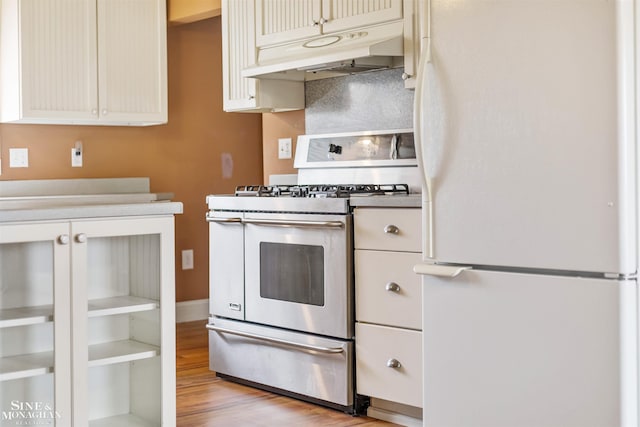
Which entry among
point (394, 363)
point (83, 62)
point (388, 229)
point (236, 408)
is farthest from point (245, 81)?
point (394, 363)

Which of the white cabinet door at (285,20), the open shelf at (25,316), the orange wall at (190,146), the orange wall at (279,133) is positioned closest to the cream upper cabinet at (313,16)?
the white cabinet door at (285,20)

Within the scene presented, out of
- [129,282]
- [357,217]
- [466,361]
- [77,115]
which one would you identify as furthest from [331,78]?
[466,361]

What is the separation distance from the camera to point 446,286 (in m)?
2.50

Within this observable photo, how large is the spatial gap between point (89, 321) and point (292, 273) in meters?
1.00

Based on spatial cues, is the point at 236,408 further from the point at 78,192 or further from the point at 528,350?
the point at 78,192

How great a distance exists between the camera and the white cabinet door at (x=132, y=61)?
463 cm

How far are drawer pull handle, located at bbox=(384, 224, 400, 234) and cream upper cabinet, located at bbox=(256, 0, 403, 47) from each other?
0.94m

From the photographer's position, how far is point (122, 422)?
9.47ft

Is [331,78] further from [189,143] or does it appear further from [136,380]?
[136,380]

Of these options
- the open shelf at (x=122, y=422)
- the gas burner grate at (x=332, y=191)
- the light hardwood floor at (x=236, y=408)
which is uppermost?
the gas burner grate at (x=332, y=191)

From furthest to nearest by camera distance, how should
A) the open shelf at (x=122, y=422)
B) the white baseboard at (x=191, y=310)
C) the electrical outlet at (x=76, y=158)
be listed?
1. the white baseboard at (x=191, y=310)
2. the electrical outlet at (x=76, y=158)
3. the open shelf at (x=122, y=422)

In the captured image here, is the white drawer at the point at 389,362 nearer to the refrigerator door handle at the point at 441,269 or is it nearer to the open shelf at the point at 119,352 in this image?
the refrigerator door handle at the point at 441,269

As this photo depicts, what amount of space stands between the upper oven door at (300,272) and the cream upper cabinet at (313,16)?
90cm

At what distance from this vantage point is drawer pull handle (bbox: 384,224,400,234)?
3.17m
